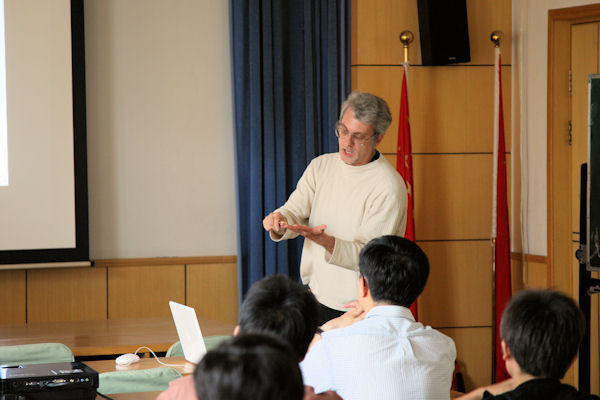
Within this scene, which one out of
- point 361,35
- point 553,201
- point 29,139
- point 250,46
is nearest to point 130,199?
point 29,139

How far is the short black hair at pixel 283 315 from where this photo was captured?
1407mm

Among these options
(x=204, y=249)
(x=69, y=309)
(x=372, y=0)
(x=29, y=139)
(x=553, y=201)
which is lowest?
(x=69, y=309)

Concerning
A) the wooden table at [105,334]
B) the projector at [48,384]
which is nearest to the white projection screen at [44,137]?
the wooden table at [105,334]

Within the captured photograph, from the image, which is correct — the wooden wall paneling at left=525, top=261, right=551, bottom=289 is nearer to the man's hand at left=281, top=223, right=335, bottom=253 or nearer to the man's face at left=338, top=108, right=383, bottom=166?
the man's face at left=338, top=108, right=383, bottom=166

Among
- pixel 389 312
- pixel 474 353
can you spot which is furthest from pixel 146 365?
pixel 474 353

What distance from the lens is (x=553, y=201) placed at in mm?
4484

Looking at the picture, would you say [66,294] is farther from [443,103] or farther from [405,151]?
[443,103]

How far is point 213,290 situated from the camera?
4789 mm

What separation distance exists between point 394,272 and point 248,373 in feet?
4.01

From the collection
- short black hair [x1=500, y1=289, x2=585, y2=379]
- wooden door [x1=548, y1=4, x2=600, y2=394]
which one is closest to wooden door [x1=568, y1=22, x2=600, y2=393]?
wooden door [x1=548, y1=4, x2=600, y2=394]

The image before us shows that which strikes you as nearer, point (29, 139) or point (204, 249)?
point (29, 139)

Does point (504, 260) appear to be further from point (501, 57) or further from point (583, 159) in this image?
point (501, 57)

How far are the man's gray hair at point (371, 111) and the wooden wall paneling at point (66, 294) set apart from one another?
2225 millimetres

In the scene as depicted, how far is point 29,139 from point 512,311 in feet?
11.4
